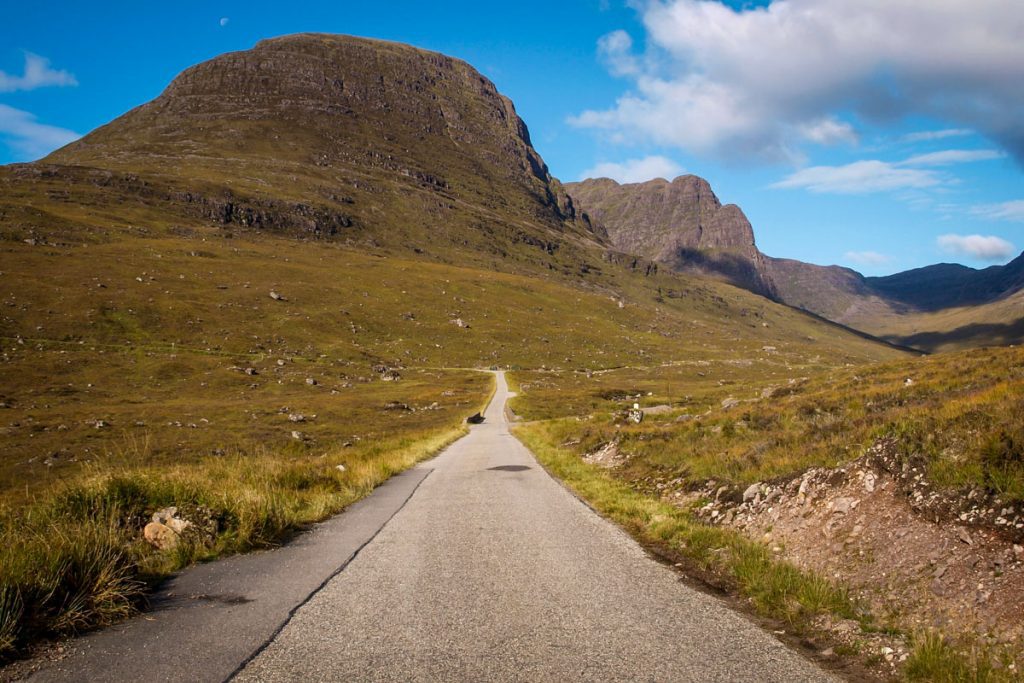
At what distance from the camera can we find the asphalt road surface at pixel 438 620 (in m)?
4.68

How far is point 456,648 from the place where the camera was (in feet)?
16.7

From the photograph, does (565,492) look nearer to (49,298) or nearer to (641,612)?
(641,612)

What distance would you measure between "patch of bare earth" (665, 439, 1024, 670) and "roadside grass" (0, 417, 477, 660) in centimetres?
815

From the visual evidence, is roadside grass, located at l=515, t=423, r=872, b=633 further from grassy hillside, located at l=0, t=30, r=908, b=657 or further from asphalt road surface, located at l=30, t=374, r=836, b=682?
grassy hillside, located at l=0, t=30, r=908, b=657

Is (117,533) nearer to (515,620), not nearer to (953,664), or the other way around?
(515,620)

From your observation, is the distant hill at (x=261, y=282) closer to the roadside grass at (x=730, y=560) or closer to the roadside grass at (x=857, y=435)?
the roadside grass at (x=857, y=435)

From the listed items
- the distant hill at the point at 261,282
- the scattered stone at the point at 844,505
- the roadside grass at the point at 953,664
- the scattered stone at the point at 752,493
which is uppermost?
the distant hill at the point at 261,282

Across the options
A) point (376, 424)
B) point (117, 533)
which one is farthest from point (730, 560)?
point (376, 424)

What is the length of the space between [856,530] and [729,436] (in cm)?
962

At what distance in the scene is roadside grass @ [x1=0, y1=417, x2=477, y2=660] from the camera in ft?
17.9

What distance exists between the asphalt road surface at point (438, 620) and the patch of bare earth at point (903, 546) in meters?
1.57

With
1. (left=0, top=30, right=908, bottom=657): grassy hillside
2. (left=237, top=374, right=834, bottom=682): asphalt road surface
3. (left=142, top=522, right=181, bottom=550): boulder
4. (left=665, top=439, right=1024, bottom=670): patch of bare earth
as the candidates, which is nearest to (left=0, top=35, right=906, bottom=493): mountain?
(left=0, top=30, right=908, bottom=657): grassy hillside

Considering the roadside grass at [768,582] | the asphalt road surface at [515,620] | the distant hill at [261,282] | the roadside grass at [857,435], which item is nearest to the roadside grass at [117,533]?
the asphalt road surface at [515,620]

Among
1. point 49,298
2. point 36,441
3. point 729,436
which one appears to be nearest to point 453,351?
point 49,298
